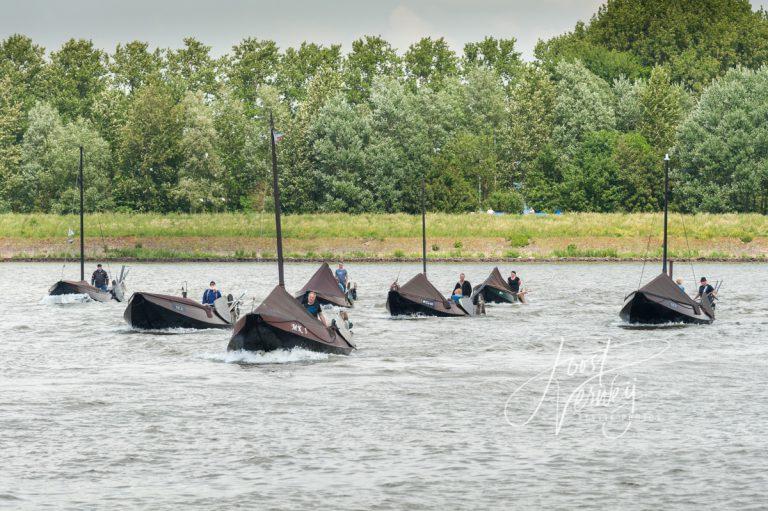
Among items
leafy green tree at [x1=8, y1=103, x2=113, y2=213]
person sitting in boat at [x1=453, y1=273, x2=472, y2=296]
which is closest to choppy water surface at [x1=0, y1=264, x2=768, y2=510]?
person sitting in boat at [x1=453, y1=273, x2=472, y2=296]

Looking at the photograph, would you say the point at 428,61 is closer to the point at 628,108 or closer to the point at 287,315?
the point at 628,108

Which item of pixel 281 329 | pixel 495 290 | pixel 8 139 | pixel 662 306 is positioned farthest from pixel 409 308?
pixel 8 139

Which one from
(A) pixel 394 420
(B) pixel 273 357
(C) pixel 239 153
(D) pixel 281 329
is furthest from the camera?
(C) pixel 239 153

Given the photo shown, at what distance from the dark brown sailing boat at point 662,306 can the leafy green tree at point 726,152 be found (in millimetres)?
75256

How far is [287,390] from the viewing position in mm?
39562

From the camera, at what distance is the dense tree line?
137750 millimetres

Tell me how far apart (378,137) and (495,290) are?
243 feet

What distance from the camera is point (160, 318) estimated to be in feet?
185

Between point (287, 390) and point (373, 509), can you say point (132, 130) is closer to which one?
point (287, 390)

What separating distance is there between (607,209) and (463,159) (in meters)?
17.5

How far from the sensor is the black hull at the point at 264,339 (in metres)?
44.2

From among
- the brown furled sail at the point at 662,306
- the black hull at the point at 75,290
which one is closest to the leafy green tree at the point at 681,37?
the black hull at the point at 75,290

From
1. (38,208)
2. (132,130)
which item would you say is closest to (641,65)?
(132,130)

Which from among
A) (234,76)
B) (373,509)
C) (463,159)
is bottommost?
(373,509)
